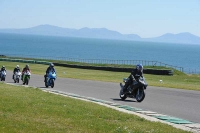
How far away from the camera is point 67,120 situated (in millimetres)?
11016

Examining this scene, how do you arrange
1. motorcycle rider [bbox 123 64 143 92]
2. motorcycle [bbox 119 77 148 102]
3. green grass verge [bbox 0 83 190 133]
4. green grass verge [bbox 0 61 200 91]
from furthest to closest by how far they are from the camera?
green grass verge [bbox 0 61 200 91], motorcycle rider [bbox 123 64 143 92], motorcycle [bbox 119 77 148 102], green grass verge [bbox 0 83 190 133]

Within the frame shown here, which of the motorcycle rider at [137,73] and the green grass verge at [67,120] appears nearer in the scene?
the green grass verge at [67,120]

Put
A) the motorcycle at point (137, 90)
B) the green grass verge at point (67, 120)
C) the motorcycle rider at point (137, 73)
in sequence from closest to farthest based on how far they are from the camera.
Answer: the green grass verge at point (67, 120) → the motorcycle at point (137, 90) → the motorcycle rider at point (137, 73)

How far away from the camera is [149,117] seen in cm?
1273

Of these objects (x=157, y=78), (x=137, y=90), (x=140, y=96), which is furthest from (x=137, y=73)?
(x=157, y=78)

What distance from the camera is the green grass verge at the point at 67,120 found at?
385 inches

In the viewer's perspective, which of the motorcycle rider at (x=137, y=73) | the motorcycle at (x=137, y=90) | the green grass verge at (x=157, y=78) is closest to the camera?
the motorcycle at (x=137, y=90)

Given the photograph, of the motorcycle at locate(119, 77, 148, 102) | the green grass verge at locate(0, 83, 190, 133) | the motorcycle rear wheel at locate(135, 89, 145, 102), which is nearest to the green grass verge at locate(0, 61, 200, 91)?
the motorcycle at locate(119, 77, 148, 102)

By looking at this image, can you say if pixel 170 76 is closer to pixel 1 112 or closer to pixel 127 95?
pixel 127 95

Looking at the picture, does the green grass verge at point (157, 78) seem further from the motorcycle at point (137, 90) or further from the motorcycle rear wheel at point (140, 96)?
the motorcycle rear wheel at point (140, 96)

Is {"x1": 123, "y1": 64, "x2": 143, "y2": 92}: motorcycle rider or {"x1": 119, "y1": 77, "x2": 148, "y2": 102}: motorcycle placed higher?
{"x1": 123, "y1": 64, "x2": 143, "y2": 92}: motorcycle rider

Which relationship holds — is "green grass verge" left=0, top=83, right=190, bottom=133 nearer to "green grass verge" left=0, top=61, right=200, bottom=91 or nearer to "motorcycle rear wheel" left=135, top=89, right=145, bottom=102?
"motorcycle rear wheel" left=135, top=89, right=145, bottom=102

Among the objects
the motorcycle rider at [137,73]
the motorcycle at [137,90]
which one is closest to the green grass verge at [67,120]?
the motorcycle at [137,90]

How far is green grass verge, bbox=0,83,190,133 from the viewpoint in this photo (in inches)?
385
